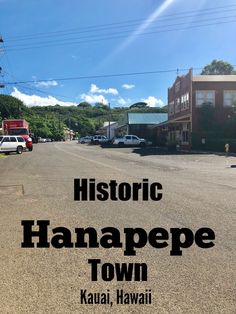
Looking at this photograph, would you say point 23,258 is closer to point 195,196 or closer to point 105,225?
point 105,225

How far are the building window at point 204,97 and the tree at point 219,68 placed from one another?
152ft

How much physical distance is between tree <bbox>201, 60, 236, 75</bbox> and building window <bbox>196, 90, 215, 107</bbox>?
152ft

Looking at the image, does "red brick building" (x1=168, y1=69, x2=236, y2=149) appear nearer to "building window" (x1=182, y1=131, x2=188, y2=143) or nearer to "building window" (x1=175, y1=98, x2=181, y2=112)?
"building window" (x1=182, y1=131, x2=188, y2=143)

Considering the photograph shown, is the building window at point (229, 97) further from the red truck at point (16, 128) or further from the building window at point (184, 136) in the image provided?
the red truck at point (16, 128)

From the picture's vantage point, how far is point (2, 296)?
4.71 m

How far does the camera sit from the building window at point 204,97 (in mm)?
47094

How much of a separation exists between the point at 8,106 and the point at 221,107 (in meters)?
79.5

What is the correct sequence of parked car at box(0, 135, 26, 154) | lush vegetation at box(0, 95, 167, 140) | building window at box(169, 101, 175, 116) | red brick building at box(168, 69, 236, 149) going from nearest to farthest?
parked car at box(0, 135, 26, 154) < red brick building at box(168, 69, 236, 149) < building window at box(169, 101, 175, 116) < lush vegetation at box(0, 95, 167, 140)

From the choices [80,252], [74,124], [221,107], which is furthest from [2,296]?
[74,124]

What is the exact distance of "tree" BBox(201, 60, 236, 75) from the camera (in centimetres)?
9134

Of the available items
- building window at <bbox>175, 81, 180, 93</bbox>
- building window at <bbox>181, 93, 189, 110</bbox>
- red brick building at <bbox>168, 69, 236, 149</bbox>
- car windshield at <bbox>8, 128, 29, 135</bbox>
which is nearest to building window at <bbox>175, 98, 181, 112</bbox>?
building window at <bbox>175, 81, 180, 93</bbox>

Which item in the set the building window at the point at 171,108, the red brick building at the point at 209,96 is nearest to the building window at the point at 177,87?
the building window at the point at 171,108

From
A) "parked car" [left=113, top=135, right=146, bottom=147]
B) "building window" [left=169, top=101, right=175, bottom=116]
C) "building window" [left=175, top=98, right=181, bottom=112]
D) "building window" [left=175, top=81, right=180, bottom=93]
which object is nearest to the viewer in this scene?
"building window" [left=175, top=81, right=180, bottom=93]

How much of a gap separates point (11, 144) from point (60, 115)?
11819cm
